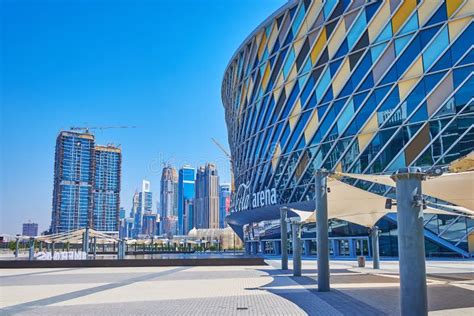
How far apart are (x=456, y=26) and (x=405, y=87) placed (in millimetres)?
4547

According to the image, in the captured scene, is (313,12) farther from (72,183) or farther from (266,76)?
(72,183)

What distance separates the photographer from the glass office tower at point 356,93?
28172 mm

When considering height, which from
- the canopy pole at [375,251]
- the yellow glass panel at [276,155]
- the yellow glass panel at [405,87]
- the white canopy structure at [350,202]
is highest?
the yellow glass panel at [405,87]

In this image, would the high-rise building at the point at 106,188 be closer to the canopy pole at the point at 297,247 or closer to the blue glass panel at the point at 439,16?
the blue glass panel at the point at 439,16

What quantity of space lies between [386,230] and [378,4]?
1567 centimetres

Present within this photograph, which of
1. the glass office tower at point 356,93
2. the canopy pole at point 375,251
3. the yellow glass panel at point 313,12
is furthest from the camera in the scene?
the yellow glass panel at point 313,12

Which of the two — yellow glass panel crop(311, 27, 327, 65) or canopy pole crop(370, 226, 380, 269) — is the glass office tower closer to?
yellow glass panel crop(311, 27, 327, 65)

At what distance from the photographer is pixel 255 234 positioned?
1923 inches

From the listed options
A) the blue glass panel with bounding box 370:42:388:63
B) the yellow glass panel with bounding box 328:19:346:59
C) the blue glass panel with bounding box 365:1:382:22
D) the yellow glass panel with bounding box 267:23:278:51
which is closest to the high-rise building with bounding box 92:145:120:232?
the yellow glass panel with bounding box 267:23:278:51

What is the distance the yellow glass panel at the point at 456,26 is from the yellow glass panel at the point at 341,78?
7406 millimetres

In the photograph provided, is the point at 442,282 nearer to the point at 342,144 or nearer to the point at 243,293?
the point at 243,293

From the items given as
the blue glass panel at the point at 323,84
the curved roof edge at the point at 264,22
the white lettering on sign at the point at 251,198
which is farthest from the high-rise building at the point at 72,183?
the blue glass panel at the point at 323,84

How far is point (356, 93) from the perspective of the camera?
33.0 meters

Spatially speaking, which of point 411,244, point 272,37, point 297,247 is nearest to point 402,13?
point 272,37
